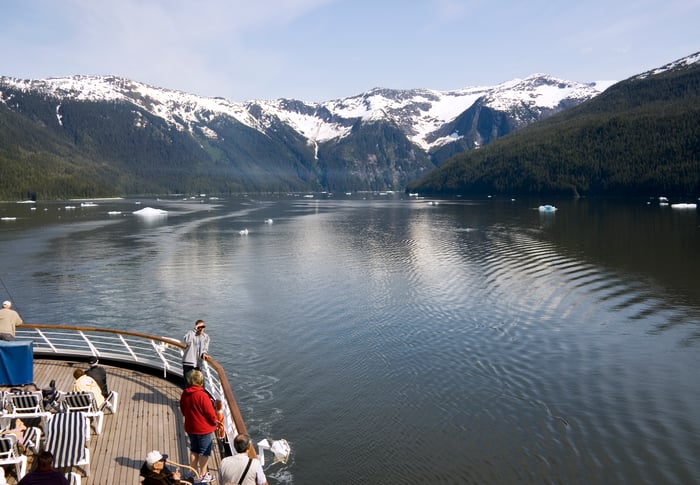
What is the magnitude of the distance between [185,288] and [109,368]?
32.3 metres

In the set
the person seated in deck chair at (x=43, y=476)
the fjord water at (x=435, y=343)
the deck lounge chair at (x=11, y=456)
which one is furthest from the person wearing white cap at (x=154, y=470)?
the fjord water at (x=435, y=343)

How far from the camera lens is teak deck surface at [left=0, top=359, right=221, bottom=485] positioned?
13.9 metres

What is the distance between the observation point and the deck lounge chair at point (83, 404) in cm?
1535

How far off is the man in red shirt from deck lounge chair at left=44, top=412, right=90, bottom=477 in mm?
2481

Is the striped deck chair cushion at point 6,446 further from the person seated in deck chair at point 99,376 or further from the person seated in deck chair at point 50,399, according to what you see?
the person seated in deck chair at point 99,376

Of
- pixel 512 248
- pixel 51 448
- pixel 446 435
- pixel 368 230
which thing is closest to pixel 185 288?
pixel 446 435

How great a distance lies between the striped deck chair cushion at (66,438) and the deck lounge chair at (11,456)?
0.76m

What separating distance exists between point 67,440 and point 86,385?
3.65 m

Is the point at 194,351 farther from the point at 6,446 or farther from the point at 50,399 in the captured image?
the point at 6,446

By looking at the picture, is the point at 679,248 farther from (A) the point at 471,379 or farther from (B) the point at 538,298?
(A) the point at 471,379

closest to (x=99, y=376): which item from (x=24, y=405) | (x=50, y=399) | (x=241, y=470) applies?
(x=50, y=399)

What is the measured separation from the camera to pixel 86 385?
1641cm

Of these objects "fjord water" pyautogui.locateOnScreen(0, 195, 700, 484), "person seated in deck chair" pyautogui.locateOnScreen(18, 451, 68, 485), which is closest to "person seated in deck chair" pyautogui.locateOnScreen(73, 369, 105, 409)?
"person seated in deck chair" pyautogui.locateOnScreen(18, 451, 68, 485)

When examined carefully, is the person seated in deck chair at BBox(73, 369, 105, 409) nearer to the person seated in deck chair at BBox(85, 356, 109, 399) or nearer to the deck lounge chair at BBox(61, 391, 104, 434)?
the person seated in deck chair at BBox(85, 356, 109, 399)
